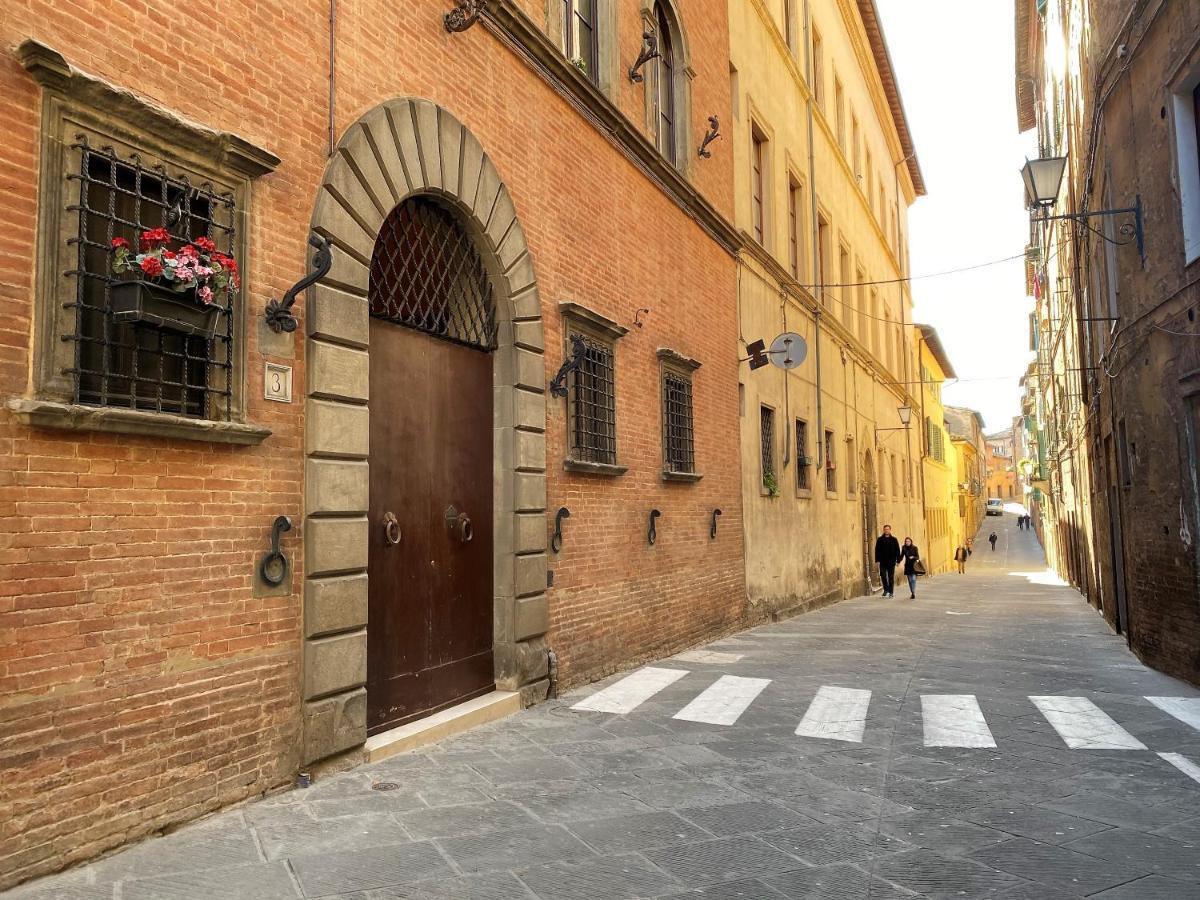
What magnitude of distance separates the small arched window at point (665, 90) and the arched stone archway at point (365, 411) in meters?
4.24

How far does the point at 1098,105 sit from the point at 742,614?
296 inches

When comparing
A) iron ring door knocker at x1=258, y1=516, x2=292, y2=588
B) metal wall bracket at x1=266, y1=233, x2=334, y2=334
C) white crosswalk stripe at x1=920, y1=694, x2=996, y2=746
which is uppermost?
metal wall bracket at x1=266, y1=233, x2=334, y2=334

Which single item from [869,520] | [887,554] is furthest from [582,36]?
[869,520]

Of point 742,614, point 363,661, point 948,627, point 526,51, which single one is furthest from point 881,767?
point 948,627

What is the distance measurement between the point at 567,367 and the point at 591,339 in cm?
85

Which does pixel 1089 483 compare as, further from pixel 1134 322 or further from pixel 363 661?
pixel 363 661

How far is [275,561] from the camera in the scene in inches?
189

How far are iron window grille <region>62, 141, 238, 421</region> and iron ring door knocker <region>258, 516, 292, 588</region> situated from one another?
24.8 inches

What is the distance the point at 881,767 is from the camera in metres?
5.38

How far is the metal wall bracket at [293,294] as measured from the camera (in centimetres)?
484

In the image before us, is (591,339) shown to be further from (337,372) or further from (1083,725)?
(1083,725)

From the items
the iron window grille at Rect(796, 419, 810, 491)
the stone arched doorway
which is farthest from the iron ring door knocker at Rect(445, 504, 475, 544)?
the stone arched doorway

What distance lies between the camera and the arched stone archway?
5082 mm

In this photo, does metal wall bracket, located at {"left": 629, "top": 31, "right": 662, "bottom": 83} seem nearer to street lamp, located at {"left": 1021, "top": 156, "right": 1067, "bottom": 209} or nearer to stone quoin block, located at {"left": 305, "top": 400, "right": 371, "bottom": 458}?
street lamp, located at {"left": 1021, "top": 156, "right": 1067, "bottom": 209}
